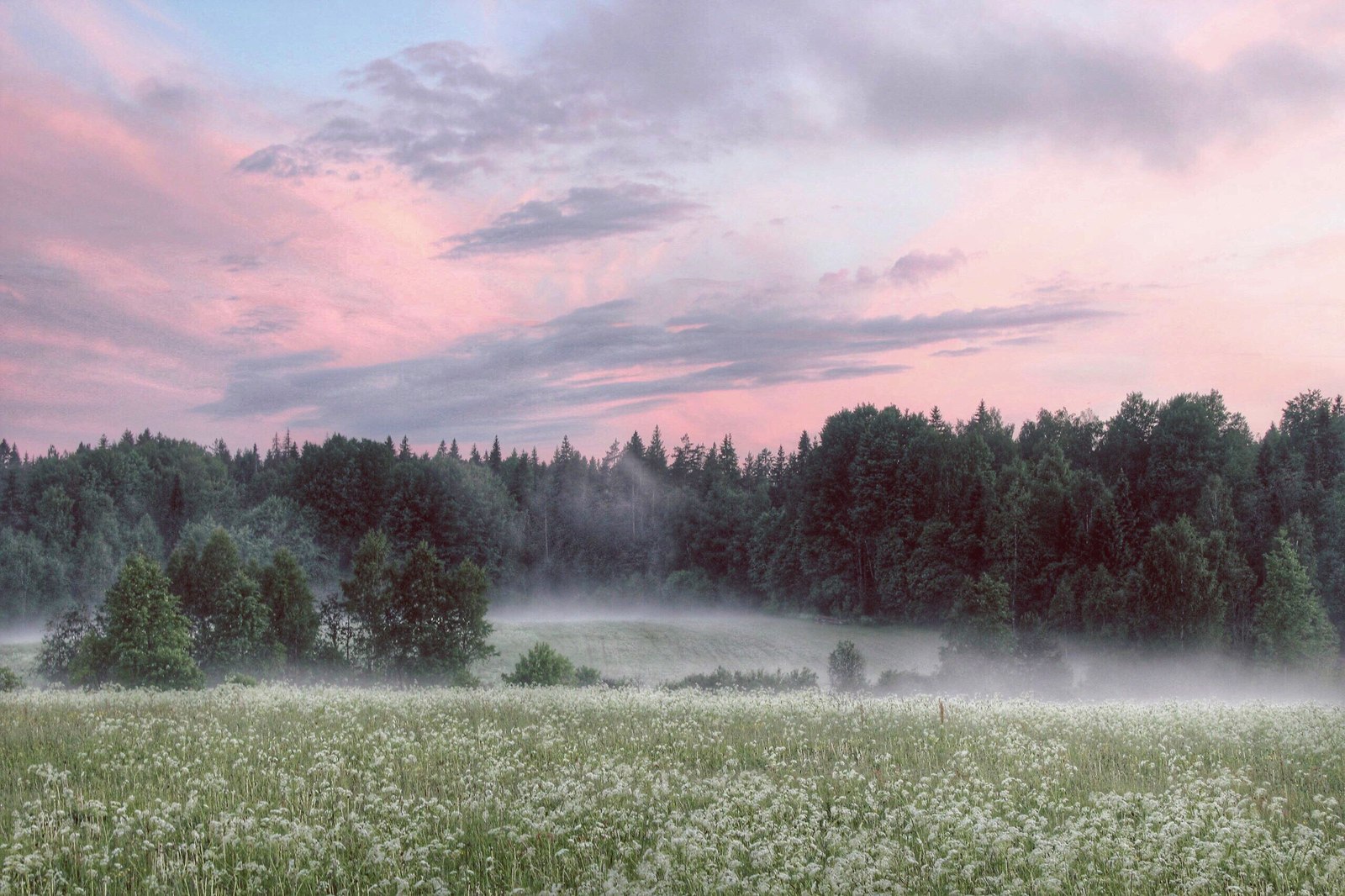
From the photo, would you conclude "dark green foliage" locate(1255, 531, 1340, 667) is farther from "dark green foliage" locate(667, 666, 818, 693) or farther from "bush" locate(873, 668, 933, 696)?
"dark green foliage" locate(667, 666, 818, 693)

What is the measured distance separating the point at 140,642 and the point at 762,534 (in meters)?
62.7

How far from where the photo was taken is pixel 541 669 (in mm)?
34031

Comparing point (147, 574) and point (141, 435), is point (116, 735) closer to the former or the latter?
point (147, 574)

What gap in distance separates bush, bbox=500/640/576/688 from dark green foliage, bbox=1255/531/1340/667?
1352 inches

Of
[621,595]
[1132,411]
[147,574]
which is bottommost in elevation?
[621,595]

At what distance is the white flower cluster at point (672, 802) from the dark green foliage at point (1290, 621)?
33.6m

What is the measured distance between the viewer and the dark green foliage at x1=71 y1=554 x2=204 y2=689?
3384 cm

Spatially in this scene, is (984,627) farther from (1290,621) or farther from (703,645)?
(703,645)

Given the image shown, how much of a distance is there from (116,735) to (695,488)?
102 m

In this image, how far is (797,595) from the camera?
83.0 metres

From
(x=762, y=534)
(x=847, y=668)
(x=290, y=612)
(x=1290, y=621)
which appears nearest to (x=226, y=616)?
(x=290, y=612)

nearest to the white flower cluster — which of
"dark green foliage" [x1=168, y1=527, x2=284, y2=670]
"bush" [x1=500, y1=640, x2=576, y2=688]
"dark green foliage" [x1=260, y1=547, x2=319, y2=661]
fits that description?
"bush" [x1=500, y1=640, x2=576, y2=688]

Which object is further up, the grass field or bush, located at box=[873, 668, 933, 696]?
bush, located at box=[873, 668, 933, 696]

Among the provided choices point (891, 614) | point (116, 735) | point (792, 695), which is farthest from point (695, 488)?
point (116, 735)
